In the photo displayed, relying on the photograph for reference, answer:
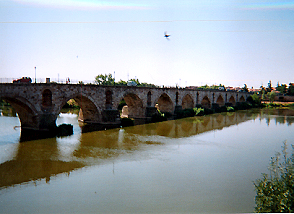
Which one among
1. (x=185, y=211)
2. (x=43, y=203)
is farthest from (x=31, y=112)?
(x=185, y=211)

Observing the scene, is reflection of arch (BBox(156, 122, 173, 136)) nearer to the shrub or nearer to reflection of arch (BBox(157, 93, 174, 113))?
reflection of arch (BBox(157, 93, 174, 113))

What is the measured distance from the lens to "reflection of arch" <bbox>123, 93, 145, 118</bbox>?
31753 millimetres

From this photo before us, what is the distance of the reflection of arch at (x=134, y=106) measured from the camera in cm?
3175

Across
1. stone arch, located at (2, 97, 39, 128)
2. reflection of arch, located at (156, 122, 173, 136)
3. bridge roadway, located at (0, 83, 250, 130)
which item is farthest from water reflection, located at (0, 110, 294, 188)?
stone arch, located at (2, 97, 39, 128)

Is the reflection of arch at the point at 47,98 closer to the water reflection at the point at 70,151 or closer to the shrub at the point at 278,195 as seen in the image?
the water reflection at the point at 70,151

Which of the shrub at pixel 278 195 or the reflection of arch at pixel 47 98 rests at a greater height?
the reflection of arch at pixel 47 98

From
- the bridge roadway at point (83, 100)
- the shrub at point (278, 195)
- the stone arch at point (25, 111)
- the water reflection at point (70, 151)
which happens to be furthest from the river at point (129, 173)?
the bridge roadway at point (83, 100)

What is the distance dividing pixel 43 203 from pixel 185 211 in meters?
4.98

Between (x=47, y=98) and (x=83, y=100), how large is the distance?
4.50 metres

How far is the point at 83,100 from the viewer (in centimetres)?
2508

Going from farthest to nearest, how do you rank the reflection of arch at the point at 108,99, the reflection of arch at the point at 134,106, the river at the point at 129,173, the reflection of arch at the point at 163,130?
the reflection of arch at the point at 134,106 → the reflection of arch at the point at 108,99 → the reflection of arch at the point at 163,130 → the river at the point at 129,173

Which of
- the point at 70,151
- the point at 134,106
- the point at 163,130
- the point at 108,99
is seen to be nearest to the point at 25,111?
the point at 70,151

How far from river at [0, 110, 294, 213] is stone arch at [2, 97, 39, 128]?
3.97 feet

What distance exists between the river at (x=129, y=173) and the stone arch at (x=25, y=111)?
1210 mm
